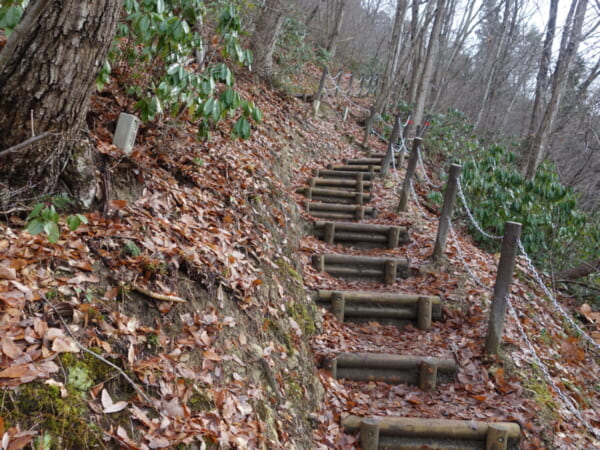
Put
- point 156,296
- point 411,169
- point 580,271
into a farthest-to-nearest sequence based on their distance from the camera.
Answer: point 411,169
point 580,271
point 156,296

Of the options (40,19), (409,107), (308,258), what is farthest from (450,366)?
(409,107)

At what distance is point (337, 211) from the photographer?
299 inches

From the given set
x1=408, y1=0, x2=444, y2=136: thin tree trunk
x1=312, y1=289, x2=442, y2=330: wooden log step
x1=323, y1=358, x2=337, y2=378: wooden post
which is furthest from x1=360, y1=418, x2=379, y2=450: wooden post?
x1=408, y1=0, x2=444, y2=136: thin tree trunk

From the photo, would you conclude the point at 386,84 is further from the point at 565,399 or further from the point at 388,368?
the point at 565,399

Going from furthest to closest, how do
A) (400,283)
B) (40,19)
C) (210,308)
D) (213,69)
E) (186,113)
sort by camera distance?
(400,283) < (186,113) < (213,69) < (210,308) < (40,19)

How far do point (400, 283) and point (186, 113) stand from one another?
3.50 m

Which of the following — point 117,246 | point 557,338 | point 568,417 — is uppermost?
point 117,246

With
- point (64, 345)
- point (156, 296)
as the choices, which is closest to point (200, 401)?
point (156, 296)

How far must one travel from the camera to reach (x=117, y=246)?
2.70 meters

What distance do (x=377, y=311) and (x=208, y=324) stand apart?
260 centimetres

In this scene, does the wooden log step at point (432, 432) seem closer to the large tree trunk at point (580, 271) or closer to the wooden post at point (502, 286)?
the wooden post at point (502, 286)

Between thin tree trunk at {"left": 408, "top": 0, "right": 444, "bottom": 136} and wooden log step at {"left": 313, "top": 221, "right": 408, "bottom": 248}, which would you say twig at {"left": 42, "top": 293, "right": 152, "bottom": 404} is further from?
thin tree trunk at {"left": 408, "top": 0, "right": 444, "bottom": 136}

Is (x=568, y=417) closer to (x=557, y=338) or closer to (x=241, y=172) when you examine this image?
(x=557, y=338)

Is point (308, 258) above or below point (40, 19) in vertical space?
below
